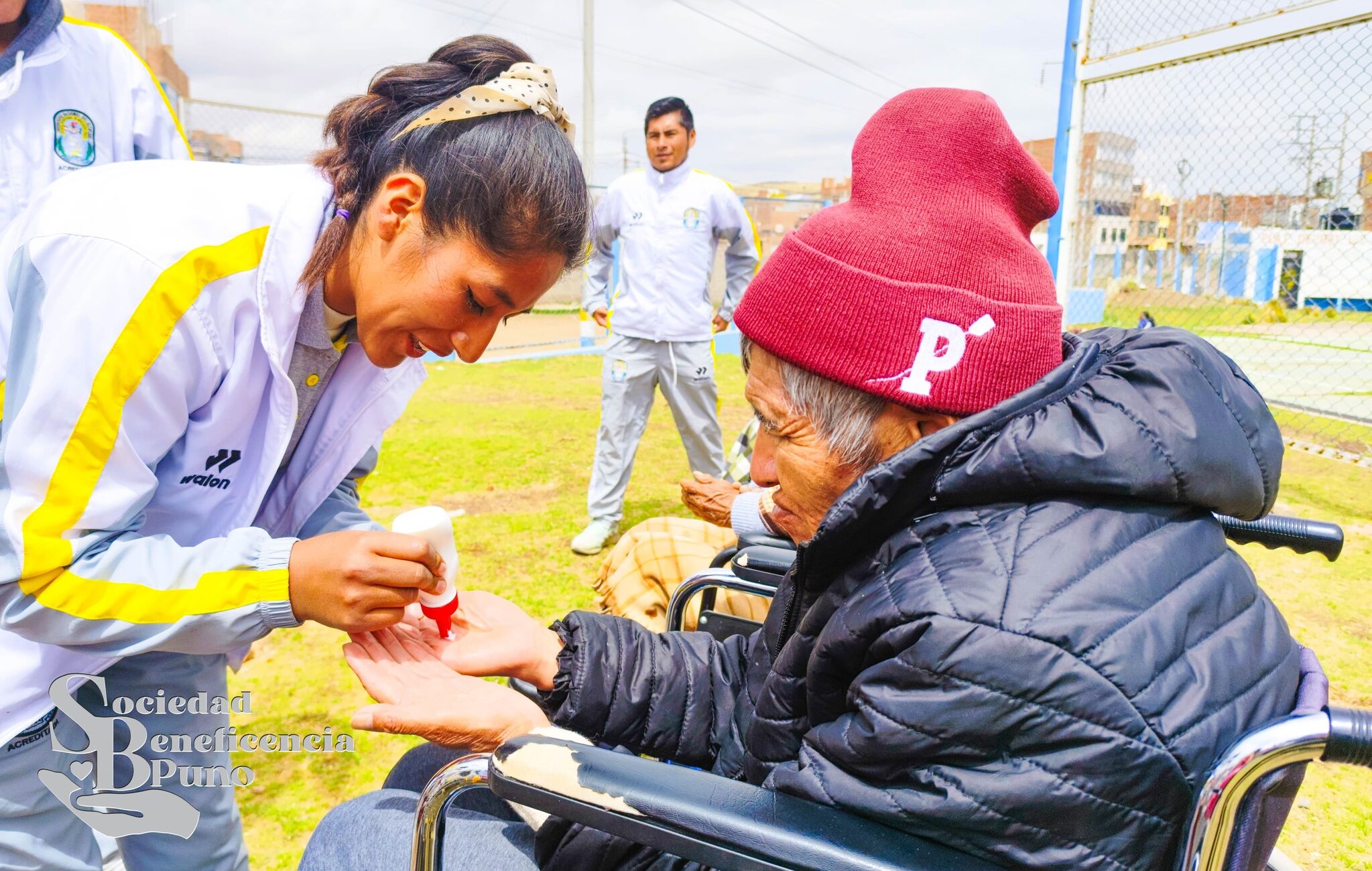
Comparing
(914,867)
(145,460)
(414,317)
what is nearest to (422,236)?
(414,317)

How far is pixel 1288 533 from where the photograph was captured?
1.45m

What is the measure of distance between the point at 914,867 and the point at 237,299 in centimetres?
113

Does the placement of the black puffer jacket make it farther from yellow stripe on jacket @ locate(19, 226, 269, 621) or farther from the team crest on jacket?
the team crest on jacket

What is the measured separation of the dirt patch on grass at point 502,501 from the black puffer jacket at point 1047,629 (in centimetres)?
392

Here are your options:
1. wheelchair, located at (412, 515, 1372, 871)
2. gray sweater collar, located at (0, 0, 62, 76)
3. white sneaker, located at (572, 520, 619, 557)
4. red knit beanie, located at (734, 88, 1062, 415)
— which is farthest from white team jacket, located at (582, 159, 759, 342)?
wheelchair, located at (412, 515, 1372, 871)

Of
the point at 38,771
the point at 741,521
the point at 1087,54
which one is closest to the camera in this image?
the point at 38,771

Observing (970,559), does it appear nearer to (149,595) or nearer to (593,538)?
(149,595)

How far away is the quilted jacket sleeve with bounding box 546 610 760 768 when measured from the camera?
1611mm

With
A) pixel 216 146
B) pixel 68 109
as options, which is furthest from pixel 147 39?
pixel 68 109

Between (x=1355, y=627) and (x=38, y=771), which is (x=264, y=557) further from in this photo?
(x=1355, y=627)

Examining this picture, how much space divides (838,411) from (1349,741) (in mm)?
640

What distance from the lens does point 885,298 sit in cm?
116

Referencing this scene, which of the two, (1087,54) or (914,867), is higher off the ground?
(1087,54)

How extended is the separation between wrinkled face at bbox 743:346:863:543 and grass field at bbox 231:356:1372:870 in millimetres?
1727
